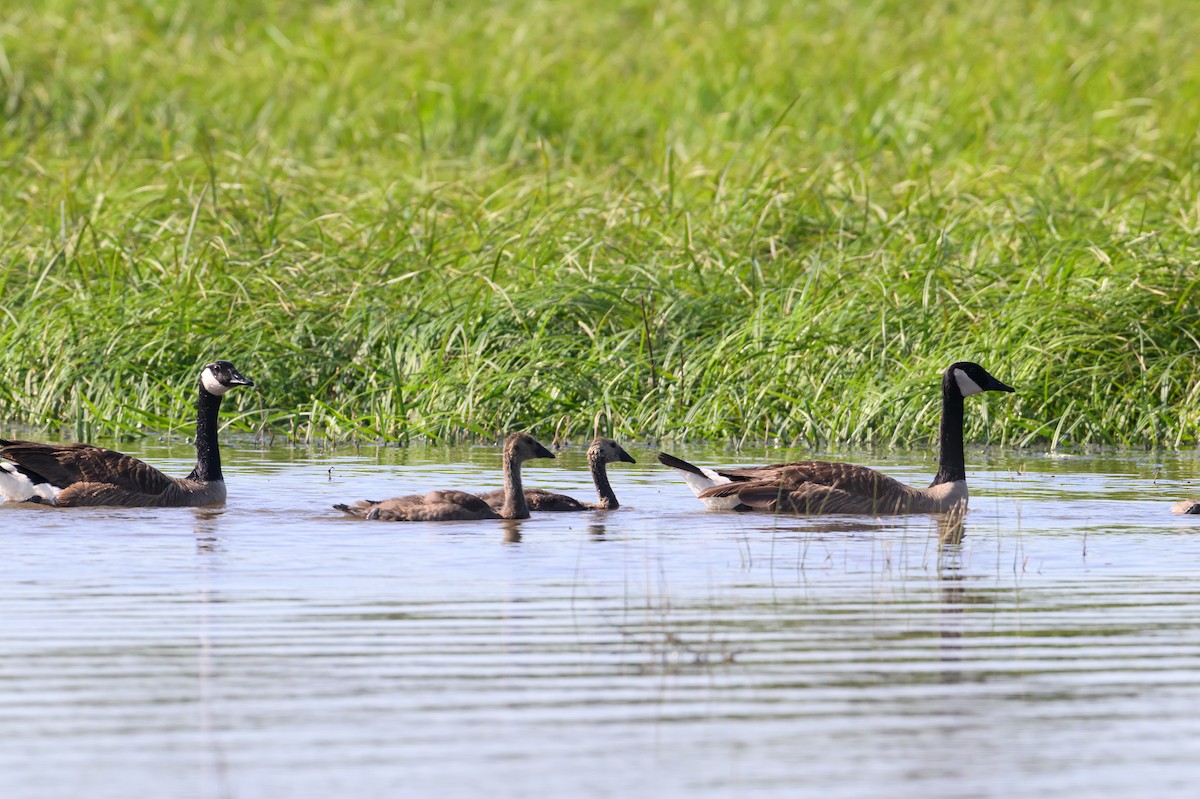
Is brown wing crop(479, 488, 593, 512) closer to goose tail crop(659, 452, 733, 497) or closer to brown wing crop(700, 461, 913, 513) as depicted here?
goose tail crop(659, 452, 733, 497)

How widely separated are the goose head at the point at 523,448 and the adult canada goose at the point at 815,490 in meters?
0.77

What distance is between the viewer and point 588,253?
62.7 ft

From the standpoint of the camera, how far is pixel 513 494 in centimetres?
1230

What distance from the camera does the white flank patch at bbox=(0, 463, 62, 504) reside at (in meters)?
12.9

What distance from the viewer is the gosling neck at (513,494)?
12.3m

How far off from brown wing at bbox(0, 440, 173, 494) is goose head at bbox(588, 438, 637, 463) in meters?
2.67

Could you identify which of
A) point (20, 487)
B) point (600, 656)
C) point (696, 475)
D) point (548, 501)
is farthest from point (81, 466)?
point (600, 656)

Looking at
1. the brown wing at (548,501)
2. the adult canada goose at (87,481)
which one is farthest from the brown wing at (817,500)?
the adult canada goose at (87,481)

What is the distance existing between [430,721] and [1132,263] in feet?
39.6

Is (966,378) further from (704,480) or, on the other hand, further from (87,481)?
(87,481)

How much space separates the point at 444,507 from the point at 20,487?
287 cm

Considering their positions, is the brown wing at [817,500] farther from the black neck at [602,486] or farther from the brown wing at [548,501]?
the brown wing at [548,501]

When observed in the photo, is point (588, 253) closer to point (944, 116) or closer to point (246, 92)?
point (944, 116)

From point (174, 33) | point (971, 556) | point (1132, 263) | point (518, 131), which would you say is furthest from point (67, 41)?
point (971, 556)
